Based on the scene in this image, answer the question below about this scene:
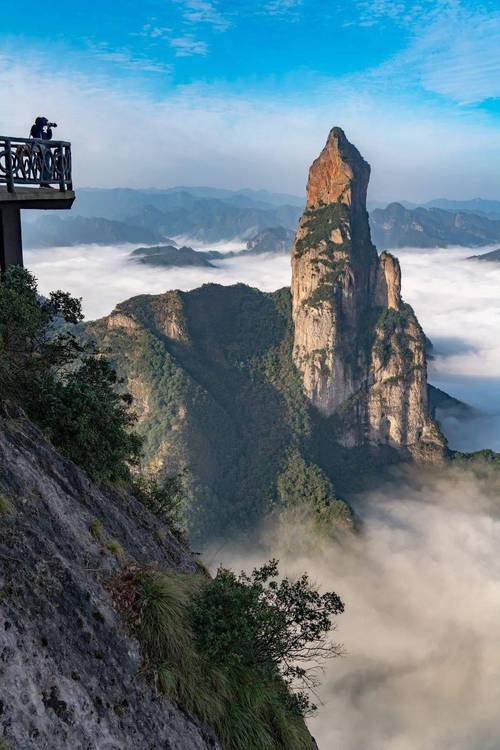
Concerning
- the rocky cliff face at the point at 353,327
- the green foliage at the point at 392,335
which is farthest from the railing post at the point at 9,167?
the green foliage at the point at 392,335

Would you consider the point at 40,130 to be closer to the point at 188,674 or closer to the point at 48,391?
the point at 48,391

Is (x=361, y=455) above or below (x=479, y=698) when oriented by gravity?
above

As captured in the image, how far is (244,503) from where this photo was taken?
124 metres

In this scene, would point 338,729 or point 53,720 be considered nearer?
point 53,720

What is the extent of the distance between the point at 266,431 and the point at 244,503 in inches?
819

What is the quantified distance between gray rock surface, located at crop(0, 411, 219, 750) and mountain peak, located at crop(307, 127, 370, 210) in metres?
141

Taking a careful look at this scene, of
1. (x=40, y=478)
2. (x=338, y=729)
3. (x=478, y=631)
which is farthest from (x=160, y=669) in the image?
(x=478, y=631)

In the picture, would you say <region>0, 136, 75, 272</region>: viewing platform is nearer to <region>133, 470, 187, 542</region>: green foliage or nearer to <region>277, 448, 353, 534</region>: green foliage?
<region>133, 470, 187, 542</region>: green foliage

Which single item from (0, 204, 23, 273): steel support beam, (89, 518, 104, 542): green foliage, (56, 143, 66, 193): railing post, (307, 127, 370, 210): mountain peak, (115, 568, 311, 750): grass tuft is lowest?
(115, 568, 311, 750): grass tuft

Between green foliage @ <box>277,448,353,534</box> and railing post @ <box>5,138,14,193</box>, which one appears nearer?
railing post @ <box>5,138,14,193</box>

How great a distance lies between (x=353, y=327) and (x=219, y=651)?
136m

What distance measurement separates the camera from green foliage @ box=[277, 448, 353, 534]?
110750 mm

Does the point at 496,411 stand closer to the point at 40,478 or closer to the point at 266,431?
the point at 266,431

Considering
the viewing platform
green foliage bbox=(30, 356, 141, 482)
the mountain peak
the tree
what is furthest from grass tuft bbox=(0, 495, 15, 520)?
the mountain peak
